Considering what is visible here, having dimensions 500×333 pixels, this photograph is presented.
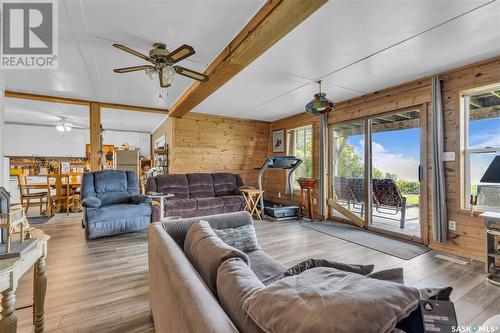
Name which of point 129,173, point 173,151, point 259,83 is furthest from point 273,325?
point 173,151

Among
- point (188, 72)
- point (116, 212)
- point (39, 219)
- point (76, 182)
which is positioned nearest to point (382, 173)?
point (188, 72)

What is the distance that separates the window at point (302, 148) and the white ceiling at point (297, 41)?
191 centimetres

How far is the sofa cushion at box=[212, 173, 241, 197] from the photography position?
5.53 meters

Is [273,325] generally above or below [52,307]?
above

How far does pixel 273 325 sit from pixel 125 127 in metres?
9.40

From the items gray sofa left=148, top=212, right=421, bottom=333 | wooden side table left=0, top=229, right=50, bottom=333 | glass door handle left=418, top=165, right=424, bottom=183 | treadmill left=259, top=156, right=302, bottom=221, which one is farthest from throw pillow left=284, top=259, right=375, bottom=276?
treadmill left=259, top=156, right=302, bottom=221

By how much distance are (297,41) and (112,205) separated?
390 cm

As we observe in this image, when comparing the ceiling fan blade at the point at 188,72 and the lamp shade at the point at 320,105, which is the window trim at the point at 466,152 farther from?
the ceiling fan blade at the point at 188,72

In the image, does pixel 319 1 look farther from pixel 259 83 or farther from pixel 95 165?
pixel 95 165

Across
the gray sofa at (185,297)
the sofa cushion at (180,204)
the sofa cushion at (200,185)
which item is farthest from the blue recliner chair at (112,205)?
the gray sofa at (185,297)

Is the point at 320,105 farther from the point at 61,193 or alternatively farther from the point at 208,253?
the point at 61,193

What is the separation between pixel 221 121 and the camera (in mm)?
6312

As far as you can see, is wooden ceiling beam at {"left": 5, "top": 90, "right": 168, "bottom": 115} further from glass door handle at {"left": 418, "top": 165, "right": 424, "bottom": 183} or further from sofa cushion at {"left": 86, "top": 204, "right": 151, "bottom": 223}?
glass door handle at {"left": 418, "top": 165, "right": 424, "bottom": 183}

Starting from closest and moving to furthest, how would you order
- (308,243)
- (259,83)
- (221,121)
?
1. (308,243)
2. (259,83)
3. (221,121)
